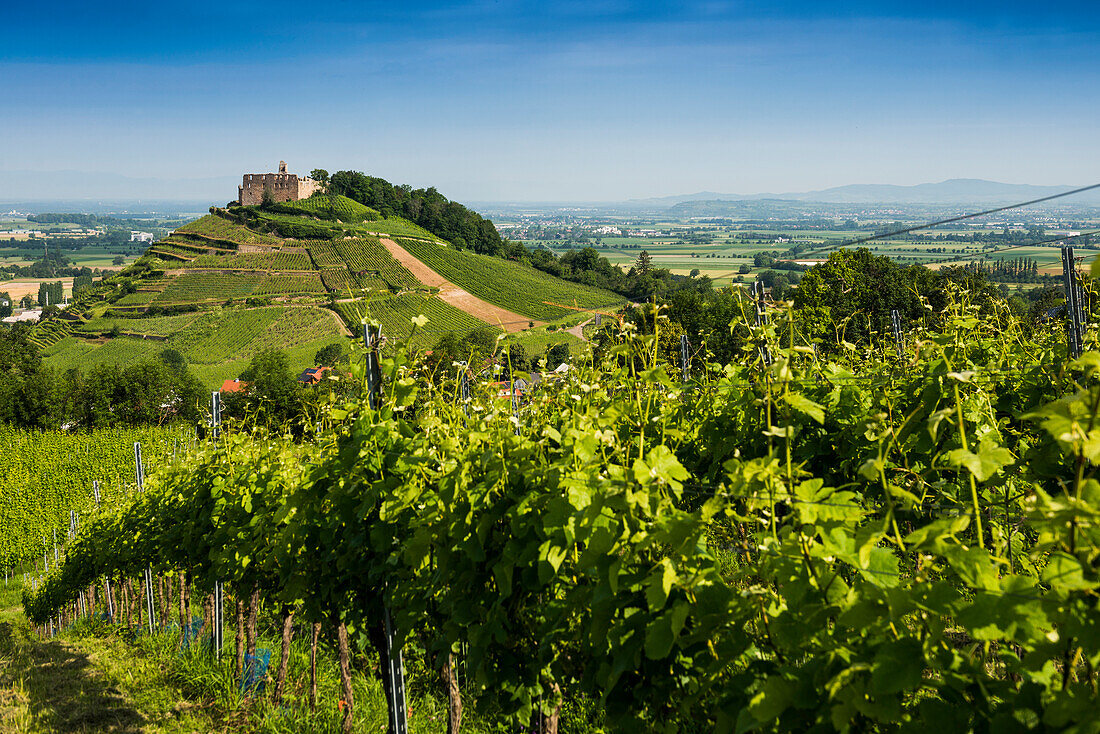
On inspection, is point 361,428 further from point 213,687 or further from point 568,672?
point 213,687

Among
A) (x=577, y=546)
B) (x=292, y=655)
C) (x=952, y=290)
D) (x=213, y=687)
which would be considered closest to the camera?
(x=577, y=546)

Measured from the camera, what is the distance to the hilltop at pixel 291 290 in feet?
225

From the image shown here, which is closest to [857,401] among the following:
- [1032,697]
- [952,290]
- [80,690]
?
[952,290]

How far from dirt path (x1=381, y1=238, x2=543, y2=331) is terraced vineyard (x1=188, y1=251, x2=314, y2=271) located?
38.9 ft

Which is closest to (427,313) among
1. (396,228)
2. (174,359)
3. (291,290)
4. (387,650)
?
(291,290)

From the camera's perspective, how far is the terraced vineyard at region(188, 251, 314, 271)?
9012 centimetres

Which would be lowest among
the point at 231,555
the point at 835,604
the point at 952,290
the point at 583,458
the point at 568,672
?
the point at 231,555

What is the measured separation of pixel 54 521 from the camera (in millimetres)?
21203

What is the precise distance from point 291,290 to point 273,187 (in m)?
39.0

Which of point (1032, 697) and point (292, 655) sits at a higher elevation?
point (1032, 697)

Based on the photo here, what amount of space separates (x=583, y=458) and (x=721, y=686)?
66 cm

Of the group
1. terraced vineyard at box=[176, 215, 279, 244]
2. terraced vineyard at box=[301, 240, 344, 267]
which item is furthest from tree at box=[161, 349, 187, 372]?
terraced vineyard at box=[176, 215, 279, 244]

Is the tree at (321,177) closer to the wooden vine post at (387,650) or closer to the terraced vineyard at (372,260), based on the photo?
the terraced vineyard at (372,260)

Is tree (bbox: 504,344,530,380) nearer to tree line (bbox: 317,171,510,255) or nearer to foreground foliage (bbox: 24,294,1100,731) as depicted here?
foreground foliage (bbox: 24,294,1100,731)
